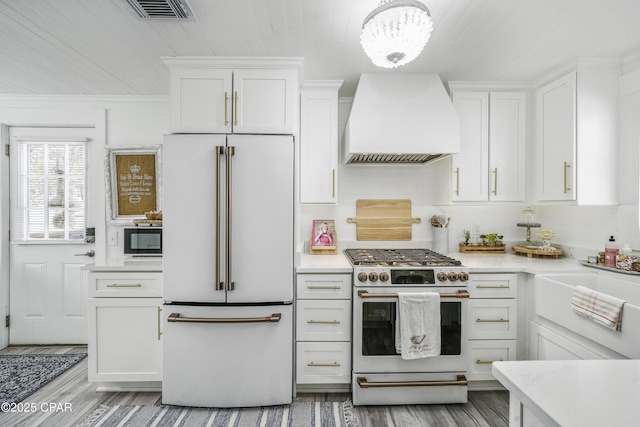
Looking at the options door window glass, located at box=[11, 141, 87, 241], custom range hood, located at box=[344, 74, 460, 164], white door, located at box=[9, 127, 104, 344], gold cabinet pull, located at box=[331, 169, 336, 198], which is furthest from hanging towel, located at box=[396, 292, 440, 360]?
door window glass, located at box=[11, 141, 87, 241]

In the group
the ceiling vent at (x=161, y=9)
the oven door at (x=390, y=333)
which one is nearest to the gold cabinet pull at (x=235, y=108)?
the ceiling vent at (x=161, y=9)

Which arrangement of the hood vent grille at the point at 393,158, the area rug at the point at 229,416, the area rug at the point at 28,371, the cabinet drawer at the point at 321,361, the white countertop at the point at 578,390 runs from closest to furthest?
the white countertop at the point at 578,390 < the area rug at the point at 229,416 < the cabinet drawer at the point at 321,361 < the area rug at the point at 28,371 < the hood vent grille at the point at 393,158

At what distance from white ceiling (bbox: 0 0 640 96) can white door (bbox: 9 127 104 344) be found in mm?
680

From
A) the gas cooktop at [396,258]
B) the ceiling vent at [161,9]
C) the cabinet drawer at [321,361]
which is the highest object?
the ceiling vent at [161,9]

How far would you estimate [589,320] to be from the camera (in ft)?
5.25

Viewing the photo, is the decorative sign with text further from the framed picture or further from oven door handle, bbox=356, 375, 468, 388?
oven door handle, bbox=356, 375, 468, 388

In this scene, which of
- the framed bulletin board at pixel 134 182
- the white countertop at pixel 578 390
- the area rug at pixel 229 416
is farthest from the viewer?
the framed bulletin board at pixel 134 182

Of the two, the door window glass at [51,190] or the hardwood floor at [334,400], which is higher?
the door window glass at [51,190]

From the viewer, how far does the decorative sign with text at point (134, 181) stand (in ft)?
9.67

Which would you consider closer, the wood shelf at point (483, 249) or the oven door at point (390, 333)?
the oven door at point (390, 333)

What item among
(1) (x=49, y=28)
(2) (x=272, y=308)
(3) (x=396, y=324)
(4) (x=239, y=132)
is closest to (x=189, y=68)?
(4) (x=239, y=132)

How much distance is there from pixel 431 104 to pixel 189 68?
186 cm

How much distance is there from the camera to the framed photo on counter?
2809 mm

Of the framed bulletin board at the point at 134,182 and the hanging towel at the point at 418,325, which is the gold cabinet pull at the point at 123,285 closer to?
the framed bulletin board at the point at 134,182
